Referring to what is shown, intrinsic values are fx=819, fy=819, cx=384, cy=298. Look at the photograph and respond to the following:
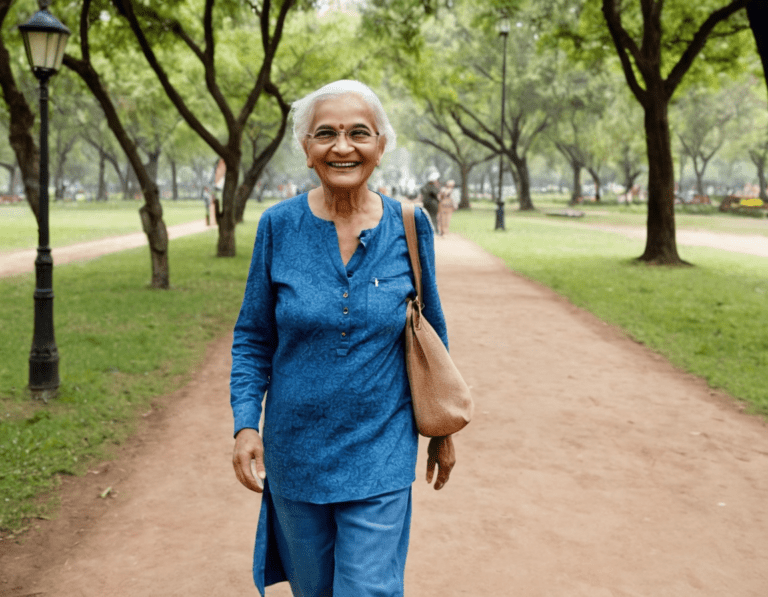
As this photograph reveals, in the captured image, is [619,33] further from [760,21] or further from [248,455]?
[248,455]

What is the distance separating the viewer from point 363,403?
2.14 metres

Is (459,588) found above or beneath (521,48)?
beneath

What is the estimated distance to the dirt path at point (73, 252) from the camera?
652 inches

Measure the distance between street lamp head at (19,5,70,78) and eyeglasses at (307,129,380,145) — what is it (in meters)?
5.23

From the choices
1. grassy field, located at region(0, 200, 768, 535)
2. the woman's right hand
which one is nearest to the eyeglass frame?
the woman's right hand

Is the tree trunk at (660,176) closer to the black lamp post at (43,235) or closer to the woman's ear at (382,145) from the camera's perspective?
the black lamp post at (43,235)

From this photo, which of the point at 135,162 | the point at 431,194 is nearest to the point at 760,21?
the point at 135,162

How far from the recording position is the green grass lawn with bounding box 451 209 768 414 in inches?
318

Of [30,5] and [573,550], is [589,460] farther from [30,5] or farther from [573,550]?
[30,5]

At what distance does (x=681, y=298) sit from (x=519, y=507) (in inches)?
343

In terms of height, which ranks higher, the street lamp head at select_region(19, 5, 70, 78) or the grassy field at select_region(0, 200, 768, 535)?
the street lamp head at select_region(19, 5, 70, 78)

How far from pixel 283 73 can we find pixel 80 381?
19.4 meters

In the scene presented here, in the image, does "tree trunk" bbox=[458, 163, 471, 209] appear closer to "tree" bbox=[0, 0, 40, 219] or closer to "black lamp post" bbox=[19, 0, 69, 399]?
"tree" bbox=[0, 0, 40, 219]

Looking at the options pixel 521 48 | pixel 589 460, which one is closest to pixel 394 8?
pixel 589 460
